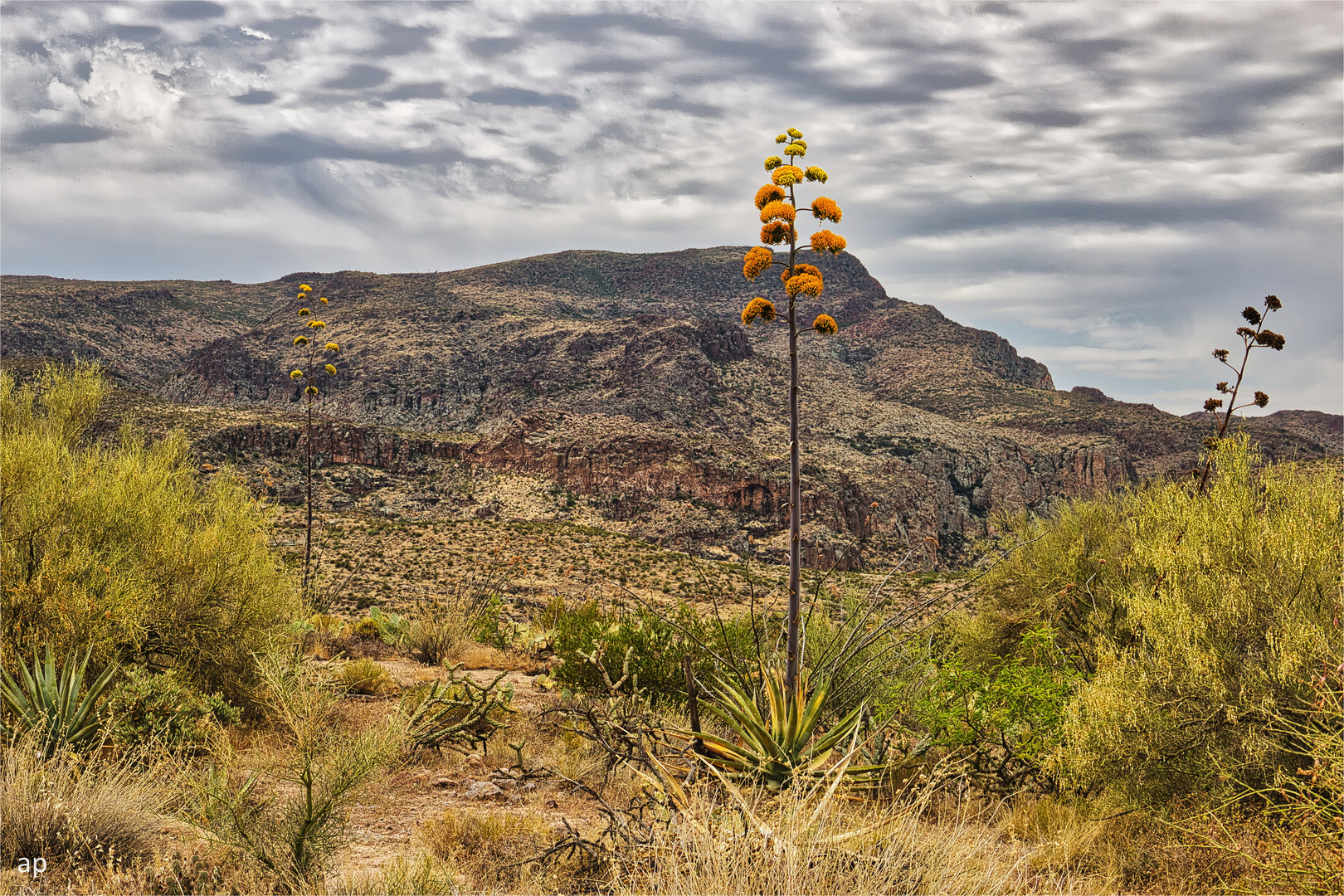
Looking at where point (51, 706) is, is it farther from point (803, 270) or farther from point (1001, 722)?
point (1001, 722)

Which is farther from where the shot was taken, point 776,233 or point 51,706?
point 51,706

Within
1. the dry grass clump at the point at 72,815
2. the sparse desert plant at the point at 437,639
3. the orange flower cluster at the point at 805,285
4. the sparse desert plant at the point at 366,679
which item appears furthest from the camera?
the sparse desert plant at the point at 437,639

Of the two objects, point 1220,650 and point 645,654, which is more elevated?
point 1220,650

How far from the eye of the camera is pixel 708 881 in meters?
2.72

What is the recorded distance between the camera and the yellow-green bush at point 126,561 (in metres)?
6.05

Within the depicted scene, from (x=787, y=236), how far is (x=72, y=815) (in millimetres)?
5467

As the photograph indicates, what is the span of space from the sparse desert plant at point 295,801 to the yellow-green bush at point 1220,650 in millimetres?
4793

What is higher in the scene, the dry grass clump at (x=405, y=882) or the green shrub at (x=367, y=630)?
the dry grass clump at (x=405, y=882)

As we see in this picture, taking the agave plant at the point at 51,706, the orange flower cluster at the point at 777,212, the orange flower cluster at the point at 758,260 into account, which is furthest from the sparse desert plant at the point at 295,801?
the orange flower cluster at the point at 777,212

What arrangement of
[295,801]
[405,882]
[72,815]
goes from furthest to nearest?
[295,801] < [72,815] < [405,882]

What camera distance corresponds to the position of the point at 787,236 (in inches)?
177

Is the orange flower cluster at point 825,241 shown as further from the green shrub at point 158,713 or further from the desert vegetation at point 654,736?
the green shrub at point 158,713

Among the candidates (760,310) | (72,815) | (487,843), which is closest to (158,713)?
(72,815)

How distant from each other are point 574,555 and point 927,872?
34.4m
